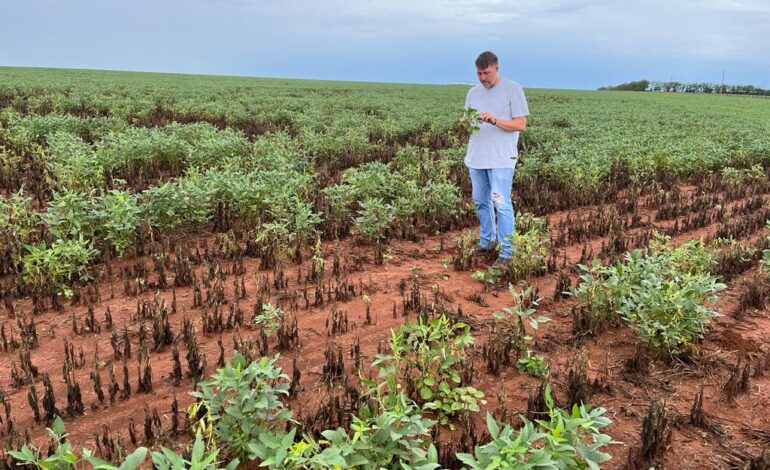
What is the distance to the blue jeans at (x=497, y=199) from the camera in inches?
211

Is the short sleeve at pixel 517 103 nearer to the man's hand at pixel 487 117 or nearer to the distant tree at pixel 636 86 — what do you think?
the man's hand at pixel 487 117

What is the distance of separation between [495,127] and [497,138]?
10 cm

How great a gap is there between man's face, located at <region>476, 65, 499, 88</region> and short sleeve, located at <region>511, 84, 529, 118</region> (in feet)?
0.67

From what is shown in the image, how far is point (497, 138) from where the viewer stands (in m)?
5.27

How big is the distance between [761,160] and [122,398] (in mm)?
14080

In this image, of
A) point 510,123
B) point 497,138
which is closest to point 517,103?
point 510,123

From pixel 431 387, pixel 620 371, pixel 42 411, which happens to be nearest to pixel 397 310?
pixel 431 387

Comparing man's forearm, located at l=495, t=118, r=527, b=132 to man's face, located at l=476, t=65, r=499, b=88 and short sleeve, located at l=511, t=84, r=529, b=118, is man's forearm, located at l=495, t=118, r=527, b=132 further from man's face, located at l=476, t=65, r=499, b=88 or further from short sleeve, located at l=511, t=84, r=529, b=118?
man's face, located at l=476, t=65, r=499, b=88

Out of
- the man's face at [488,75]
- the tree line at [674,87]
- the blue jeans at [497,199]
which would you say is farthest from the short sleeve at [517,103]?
the tree line at [674,87]

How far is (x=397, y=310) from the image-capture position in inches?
183

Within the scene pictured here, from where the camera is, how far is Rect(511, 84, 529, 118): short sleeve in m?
5.13

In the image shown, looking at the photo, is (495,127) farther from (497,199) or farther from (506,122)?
(497,199)

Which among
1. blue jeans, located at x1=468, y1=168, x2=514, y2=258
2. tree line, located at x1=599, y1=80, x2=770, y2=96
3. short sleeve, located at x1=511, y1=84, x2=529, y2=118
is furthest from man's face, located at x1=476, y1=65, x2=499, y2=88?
tree line, located at x1=599, y1=80, x2=770, y2=96

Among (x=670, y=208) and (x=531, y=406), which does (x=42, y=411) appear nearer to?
(x=531, y=406)
